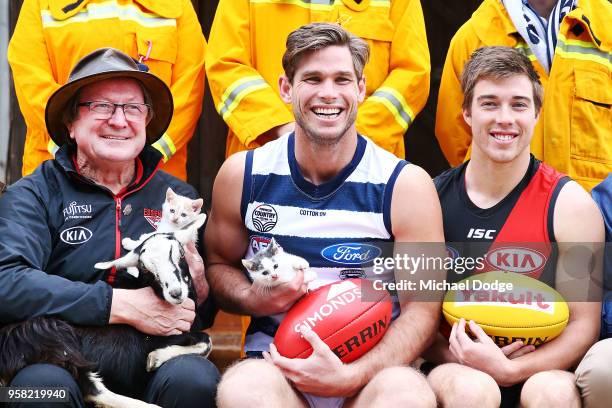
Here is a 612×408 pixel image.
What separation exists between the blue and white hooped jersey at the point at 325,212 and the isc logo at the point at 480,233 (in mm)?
343

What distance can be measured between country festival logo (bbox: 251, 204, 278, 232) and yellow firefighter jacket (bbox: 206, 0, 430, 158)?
2.19ft

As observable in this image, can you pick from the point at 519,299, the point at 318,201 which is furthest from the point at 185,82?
the point at 519,299

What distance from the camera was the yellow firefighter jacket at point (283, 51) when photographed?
189 inches

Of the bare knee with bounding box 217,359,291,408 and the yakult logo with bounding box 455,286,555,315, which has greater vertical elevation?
the yakult logo with bounding box 455,286,555,315

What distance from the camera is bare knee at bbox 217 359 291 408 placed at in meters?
3.66

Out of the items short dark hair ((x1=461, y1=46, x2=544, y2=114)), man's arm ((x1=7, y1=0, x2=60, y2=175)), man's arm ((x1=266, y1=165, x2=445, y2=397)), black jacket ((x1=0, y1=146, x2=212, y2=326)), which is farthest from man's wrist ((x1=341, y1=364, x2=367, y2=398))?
man's arm ((x1=7, y1=0, x2=60, y2=175))

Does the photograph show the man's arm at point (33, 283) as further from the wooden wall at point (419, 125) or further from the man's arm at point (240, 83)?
the wooden wall at point (419, 125)

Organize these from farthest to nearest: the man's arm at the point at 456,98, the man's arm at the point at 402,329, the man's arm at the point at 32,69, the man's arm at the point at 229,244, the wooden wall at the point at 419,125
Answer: the wooden wall at the point at 419,125 → the man's arm at the point at 456,98 → the man's arm at the point at 32,69 → the man's arm at the point at 229,244 → the man's arm at the point at 402,329

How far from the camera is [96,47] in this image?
492 cm

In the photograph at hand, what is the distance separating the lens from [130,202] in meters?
4.17

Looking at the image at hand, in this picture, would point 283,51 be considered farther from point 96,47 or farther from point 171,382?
point 171,382

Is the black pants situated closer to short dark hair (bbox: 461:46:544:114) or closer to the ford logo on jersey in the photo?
the ford logo on jersey

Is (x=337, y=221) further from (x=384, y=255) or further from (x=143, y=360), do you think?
(x=143, y=360)

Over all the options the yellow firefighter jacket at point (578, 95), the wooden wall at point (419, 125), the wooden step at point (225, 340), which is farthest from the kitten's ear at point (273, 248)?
the wooden wall at point (419, 125)
